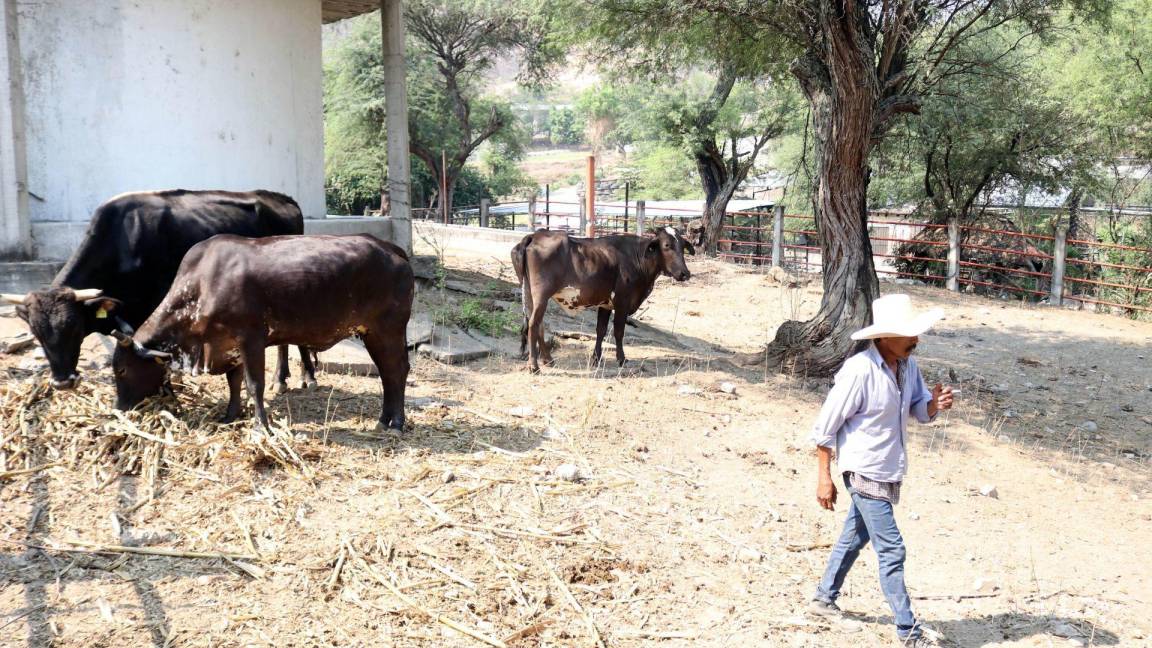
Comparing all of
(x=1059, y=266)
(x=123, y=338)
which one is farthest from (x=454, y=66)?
(x=123, y=338)

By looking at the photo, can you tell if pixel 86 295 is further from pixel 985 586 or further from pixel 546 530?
pixel 985 586

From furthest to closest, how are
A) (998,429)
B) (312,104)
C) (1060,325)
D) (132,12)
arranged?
(1060,325) → (312,104) → (132,12) → (998,429)

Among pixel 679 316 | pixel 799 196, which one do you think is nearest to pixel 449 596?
pixel 679 316

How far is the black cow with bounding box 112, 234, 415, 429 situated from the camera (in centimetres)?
653

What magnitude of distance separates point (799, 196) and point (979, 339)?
53.5 ft

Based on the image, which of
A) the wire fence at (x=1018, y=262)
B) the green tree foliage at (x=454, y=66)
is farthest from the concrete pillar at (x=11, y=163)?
the green tree foliage at (x=454, y=66)

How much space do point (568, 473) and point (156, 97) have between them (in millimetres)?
7136

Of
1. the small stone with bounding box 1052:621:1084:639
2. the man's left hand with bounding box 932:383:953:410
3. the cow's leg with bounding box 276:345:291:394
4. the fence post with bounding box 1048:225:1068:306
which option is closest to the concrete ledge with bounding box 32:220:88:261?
the cow's leg with bounding box 276:345:291:394

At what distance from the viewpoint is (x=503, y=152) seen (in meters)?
44.2

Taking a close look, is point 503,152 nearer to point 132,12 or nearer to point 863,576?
point 132,12

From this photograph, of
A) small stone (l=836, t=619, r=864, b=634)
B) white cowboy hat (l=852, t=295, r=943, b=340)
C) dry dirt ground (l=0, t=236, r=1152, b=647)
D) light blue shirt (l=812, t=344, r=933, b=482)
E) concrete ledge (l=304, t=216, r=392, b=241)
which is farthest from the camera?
concrete ledge (l=304, t=216, r=392, b=241)

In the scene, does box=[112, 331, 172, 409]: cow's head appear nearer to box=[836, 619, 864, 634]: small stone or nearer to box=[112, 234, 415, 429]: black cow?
box=[112, 234, 415, 429]: black cow

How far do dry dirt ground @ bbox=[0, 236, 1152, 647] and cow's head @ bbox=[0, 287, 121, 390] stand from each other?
0.83 feet

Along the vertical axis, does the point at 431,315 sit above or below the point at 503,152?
below
